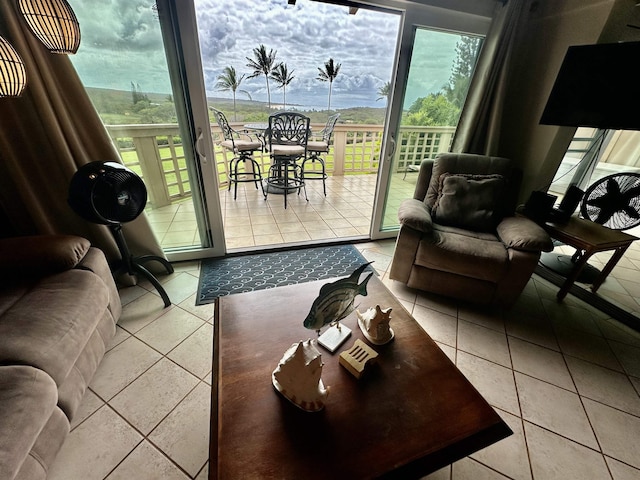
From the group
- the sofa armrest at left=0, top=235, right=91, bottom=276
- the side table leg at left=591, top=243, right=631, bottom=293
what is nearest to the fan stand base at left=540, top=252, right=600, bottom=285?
the side table leg at left=591, top=243, right=631, bottom=293

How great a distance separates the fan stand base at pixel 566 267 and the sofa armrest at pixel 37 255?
10.6ft

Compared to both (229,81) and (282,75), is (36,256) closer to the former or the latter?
(229,81)

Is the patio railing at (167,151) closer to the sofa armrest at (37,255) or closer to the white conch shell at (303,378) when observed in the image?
the sofa armrest at (37,255)

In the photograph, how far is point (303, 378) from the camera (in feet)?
2.42

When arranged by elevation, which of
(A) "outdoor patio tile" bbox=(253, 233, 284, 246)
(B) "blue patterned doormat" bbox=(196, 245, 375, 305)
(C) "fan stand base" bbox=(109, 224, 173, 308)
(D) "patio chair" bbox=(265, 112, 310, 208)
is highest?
(D) "patio chair" bbox=(265, 112, 310, 208)

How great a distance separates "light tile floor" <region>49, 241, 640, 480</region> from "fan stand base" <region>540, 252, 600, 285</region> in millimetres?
214

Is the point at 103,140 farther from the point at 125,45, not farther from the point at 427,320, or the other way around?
the point at 427,320

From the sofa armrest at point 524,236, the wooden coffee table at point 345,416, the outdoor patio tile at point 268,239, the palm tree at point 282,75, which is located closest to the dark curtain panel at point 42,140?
the outdoor patio tile at point 268,239

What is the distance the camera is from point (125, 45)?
5.01ft

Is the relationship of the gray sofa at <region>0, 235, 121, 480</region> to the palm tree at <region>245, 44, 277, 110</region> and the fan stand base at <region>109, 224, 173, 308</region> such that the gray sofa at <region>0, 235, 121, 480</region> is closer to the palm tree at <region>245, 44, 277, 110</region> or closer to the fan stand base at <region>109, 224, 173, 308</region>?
the fan stand base at <region>109, 224, 173, 308</region>

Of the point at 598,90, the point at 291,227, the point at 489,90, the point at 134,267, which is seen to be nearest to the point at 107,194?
the point at 134,267

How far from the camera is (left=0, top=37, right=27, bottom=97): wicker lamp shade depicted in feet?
3.25

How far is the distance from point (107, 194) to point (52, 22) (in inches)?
28.8

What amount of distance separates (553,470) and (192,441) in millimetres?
1416
